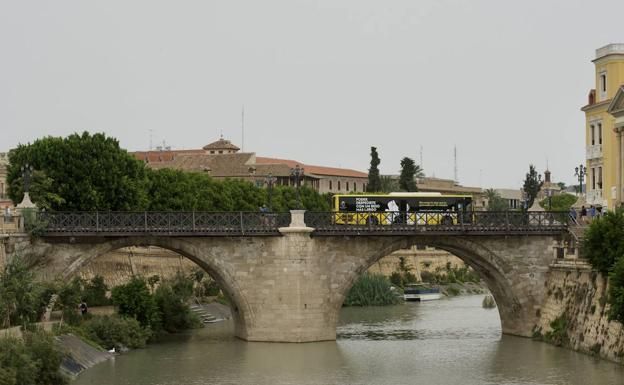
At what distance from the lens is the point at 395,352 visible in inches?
2007

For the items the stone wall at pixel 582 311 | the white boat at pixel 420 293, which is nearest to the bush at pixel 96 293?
the stone wall at pixel 582 311

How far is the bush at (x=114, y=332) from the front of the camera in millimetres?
49844

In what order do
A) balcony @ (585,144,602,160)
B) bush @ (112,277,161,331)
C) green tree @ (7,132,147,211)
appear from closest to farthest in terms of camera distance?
bush @ (112,277,161,331), green tree @ (7,132,147,211), balcony @ (585,144,602,160)

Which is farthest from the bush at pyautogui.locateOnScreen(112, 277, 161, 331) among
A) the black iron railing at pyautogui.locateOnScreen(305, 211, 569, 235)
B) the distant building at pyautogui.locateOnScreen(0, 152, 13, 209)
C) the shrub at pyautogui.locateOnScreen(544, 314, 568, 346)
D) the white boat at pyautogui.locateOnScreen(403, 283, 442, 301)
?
the distant building at pyautogui.locateOnScreen(0, 152, 13, 209)

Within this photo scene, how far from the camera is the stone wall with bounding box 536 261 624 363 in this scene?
4650 centimetres

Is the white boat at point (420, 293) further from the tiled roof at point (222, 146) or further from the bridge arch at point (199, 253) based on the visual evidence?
the tiled roof at point (222, 146)

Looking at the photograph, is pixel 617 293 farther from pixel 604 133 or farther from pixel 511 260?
pixel 604 133

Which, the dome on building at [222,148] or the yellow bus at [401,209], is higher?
the dome on building at [222,148]

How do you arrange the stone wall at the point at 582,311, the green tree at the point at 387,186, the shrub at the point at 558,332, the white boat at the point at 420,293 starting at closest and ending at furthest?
the stone wall at the point at 582,311, the shrub at the point at 558,332, the white boat at the point at 420,293, the green tree at the point at 387,186

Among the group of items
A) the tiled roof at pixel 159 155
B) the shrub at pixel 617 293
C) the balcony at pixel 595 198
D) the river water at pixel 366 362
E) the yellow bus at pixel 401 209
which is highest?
the tiled roof at pixel 159 155

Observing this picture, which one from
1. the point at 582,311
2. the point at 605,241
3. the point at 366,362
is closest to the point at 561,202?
the point at 582,311

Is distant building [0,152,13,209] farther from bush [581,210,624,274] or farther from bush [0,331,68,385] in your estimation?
bush [581,210,624,274]

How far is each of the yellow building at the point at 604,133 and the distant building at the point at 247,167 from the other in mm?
47221

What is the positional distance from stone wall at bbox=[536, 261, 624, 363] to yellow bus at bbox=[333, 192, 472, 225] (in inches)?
207
